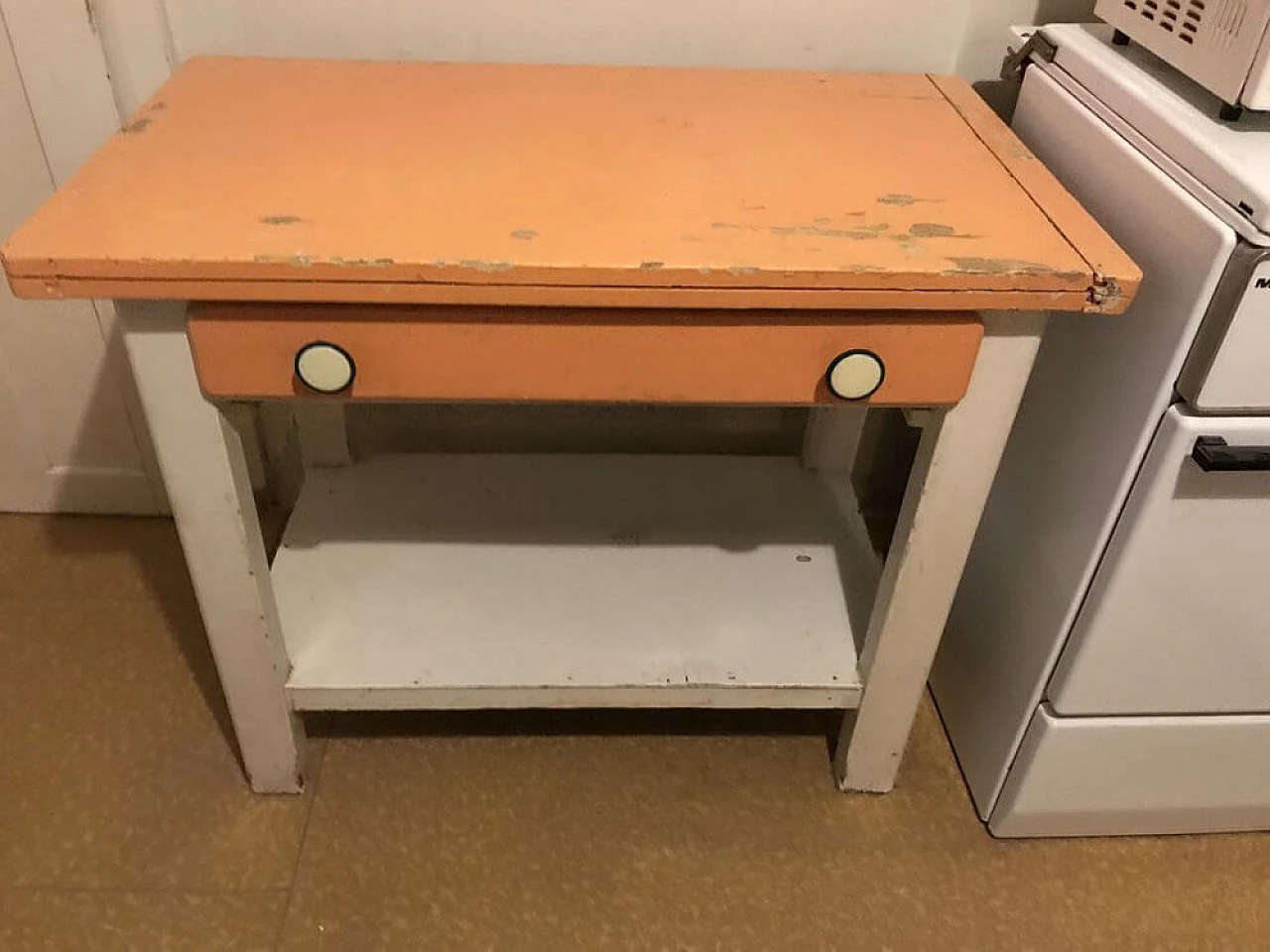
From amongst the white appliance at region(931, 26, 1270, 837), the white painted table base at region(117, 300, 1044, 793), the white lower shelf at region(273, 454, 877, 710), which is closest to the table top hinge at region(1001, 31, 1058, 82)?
the white appliance at region(931, 26, 1270, 837)

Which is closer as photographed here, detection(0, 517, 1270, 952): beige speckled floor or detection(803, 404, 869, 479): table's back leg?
detection(0, 517, 1270, 952): beige speckled floor

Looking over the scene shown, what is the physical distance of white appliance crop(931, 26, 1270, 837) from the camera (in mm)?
751

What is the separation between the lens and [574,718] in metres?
1.20

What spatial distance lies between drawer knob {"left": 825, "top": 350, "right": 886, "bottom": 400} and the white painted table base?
91 mm

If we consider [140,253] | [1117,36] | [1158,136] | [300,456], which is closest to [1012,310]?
[1158,136]

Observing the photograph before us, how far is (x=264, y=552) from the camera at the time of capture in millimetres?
935

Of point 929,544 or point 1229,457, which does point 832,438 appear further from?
point 1229,457

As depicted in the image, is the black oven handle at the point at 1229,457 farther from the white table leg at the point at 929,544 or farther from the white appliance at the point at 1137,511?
the white table leg at the point at 929,544

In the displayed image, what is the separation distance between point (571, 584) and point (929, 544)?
0.38 metres

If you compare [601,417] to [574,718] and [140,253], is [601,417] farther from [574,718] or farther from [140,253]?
[140,253]

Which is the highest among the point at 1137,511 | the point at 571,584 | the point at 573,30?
the point at 573,30

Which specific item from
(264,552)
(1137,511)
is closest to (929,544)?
A: (1137,511)

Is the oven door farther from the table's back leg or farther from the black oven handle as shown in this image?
the table's back leg

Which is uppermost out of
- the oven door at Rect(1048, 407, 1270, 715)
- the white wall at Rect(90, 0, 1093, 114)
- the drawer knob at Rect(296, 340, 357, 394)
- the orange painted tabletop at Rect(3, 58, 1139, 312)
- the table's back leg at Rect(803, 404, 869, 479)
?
the white wall at Rect(90, 0, 1093, 114)
